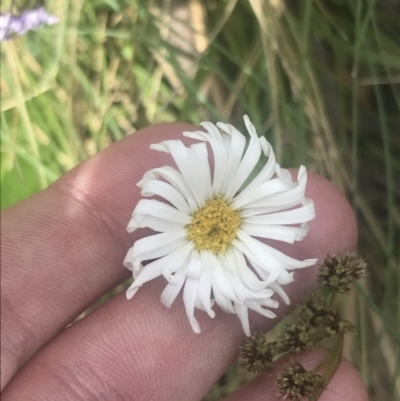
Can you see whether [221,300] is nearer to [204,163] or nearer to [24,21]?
[204,163]

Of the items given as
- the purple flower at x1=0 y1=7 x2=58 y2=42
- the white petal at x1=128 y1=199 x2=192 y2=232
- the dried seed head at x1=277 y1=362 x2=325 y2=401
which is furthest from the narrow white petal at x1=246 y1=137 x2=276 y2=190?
the purple flower at x1=0 y1=7 x2=58 y2=42

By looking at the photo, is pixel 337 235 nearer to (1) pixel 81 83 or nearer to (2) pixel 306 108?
(2) pixel 306 108

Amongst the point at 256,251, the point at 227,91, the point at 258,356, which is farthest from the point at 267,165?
the point at 227,91

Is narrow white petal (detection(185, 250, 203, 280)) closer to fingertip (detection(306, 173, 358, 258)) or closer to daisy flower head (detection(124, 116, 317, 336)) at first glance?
daisy flower head (detection(124, 116, 317, 336))

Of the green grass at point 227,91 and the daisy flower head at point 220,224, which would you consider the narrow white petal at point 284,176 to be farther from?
the green grass at point 227,91

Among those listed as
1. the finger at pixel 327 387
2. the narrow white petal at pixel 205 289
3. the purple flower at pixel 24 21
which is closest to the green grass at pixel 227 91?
the purple flower at pixel 24 21
